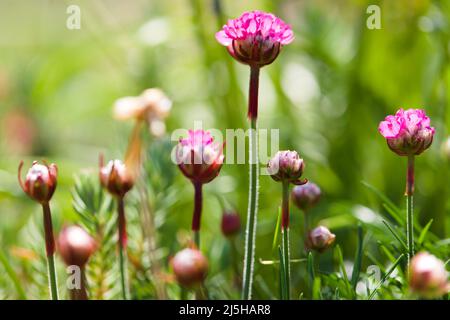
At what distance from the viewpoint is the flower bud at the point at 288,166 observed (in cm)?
46

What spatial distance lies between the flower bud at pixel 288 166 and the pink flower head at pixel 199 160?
0.04 m

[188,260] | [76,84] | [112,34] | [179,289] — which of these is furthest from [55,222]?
[76,84]

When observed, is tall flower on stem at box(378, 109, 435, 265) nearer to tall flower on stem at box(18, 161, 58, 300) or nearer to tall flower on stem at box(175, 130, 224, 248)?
tall flower on stem at box(175, 130, 224, 248)

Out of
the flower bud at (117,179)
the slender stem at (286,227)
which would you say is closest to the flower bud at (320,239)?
the slender stem at (286,227)

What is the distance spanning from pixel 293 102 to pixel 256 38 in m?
0.62

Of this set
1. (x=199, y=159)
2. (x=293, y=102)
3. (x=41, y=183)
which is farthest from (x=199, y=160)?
(x=293, y=102)

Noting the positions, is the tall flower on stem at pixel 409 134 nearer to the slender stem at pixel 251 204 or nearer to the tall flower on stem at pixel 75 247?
the slender stem at pixel 251 204

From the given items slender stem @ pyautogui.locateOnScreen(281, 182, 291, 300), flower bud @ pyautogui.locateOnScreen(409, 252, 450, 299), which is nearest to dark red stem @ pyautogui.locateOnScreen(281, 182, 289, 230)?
slender stem @ pyautogui.locateOnScreen(281, 182, 291, 300)

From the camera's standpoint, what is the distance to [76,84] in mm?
1549

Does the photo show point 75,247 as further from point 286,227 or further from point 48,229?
point 286,227

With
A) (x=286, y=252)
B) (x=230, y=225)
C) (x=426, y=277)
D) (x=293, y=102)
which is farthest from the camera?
(x=293, y=102)

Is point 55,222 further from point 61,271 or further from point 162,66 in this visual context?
point 162,66

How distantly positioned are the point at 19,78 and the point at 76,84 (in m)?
0.16

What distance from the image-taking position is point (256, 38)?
1.49ft
